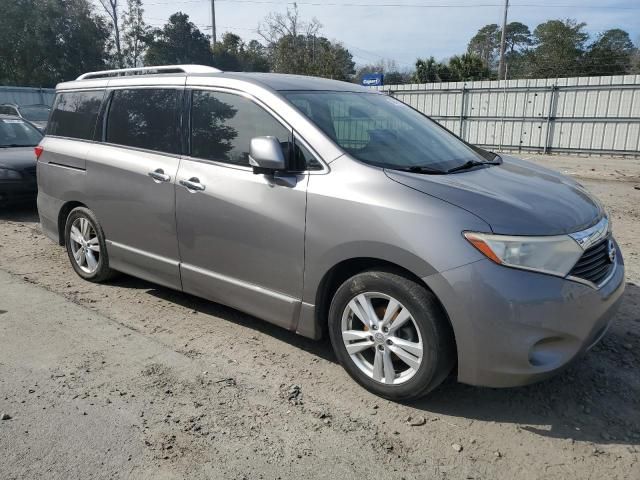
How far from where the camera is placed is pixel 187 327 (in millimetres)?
4148

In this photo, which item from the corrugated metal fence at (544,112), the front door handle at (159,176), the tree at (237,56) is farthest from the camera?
the tree at (237,56)

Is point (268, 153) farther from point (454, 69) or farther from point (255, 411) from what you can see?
point (454, 69)

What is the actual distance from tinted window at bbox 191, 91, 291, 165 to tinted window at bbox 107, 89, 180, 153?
23 cm

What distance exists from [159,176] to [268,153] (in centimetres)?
120

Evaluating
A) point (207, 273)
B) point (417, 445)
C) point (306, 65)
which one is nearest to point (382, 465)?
point (417, 445)

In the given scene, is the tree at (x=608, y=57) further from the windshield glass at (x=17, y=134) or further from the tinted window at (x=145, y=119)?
the tinted window at (x=145, y=119)

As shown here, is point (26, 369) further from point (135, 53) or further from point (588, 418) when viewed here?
point (135, 53)

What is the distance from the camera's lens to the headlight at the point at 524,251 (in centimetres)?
266

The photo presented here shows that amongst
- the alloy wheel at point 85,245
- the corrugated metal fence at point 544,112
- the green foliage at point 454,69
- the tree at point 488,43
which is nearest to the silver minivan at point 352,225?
the alloy wheel at point 85,245

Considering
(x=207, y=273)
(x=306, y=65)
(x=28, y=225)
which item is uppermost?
(x=306, y=65)

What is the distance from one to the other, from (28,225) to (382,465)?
6870 millimetres

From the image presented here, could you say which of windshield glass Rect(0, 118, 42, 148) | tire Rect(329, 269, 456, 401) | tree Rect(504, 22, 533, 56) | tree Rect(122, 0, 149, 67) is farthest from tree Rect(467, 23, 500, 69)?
tire Rect(329, 269, 456, 401)

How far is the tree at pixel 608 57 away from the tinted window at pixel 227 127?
44677 mm

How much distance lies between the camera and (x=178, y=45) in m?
50.9
